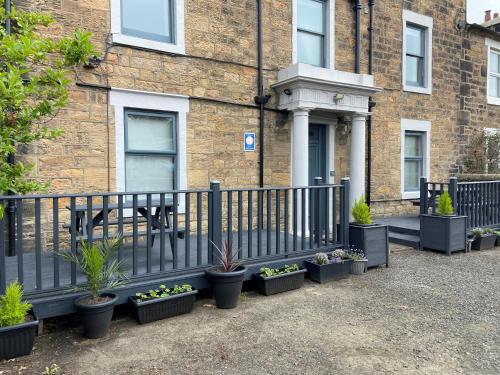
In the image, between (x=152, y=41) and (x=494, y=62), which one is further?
(x=494, y=62)

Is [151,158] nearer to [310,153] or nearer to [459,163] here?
[310,153]

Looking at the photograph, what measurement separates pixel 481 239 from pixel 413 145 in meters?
3.20

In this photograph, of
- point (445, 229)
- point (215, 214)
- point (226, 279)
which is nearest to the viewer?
point (226, 279)

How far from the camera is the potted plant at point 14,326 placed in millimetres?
2861

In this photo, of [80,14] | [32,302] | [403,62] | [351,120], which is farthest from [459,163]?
[32,302]

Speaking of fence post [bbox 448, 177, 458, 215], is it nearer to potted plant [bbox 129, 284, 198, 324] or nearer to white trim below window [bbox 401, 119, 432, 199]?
white trim below window [bbox 401, 119, 432, 199]

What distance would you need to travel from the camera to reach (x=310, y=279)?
16.4ft

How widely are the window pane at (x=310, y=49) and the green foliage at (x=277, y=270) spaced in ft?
14.4

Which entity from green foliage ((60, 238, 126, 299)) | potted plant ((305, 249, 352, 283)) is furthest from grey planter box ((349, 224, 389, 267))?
green foliage ((60, 238, 126, 299))

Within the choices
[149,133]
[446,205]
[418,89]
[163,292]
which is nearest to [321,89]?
[446,205]

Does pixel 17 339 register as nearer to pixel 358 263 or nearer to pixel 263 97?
pixel 358 263

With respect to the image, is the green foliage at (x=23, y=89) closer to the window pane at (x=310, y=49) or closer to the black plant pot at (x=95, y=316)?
the black plant pot at (x=95, y=316)

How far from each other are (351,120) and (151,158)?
4.03 meters

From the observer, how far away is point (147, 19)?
5.81 metres
